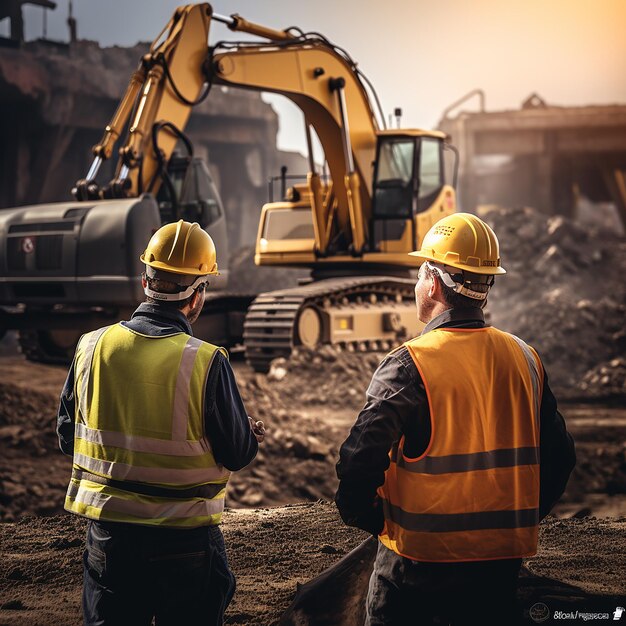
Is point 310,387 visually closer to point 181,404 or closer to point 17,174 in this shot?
point 17,174

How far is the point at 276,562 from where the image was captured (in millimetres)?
4781

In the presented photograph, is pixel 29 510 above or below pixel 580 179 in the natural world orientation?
below

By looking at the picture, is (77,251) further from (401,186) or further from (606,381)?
(606,381)

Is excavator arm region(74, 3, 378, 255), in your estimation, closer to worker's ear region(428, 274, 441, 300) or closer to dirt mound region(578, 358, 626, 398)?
worker's ear region(428, 274, 441, 300)

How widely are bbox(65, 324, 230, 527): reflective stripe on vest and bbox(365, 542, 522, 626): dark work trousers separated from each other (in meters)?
0.57

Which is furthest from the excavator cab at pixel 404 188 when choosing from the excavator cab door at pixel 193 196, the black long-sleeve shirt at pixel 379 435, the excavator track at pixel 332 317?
the black long-sleeve shirt at pixel 379 435

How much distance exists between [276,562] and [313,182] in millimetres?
5973

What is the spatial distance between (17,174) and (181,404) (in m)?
18.6

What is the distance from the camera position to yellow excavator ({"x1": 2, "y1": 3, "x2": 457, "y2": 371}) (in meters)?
8.78

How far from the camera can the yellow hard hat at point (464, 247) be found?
2680 mm

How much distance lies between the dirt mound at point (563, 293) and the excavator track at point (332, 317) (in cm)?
688

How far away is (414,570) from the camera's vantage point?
2.42m

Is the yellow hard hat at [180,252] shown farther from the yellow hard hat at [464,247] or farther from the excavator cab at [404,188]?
the excavator cab at [404,188]

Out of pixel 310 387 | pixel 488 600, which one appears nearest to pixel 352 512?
pixel 488 600
